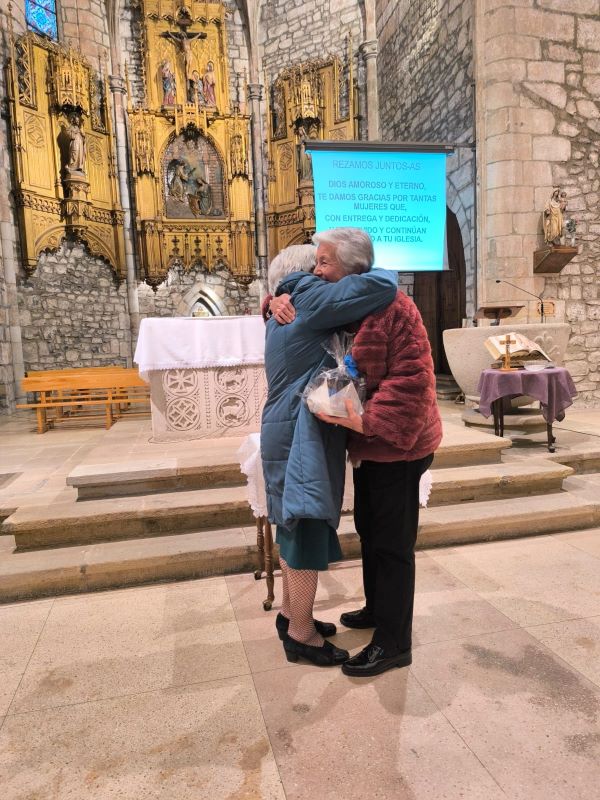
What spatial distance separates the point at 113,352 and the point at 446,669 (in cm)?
980

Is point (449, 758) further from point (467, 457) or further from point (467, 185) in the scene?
point (467, 185)

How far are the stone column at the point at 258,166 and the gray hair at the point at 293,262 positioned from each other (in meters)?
10.2

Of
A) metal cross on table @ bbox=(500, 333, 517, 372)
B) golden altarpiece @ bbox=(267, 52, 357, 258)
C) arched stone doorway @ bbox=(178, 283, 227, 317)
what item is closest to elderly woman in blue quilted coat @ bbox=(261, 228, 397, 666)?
metal cross on table @ bbox=(500, 333, 517, 372)

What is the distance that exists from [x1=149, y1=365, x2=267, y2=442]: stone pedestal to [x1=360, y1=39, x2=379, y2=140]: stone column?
329 inches

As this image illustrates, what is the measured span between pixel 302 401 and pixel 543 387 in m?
3.06

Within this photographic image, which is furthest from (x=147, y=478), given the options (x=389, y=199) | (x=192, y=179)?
(x=192, y=179)

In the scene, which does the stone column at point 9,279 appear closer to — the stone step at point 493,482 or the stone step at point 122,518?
the stone step at point 122,518

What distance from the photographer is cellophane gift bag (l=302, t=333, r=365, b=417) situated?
1.70 m

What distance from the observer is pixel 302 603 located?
6.40 ft

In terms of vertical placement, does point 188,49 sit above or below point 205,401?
above

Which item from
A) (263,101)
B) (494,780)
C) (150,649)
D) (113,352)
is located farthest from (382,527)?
(263,101)

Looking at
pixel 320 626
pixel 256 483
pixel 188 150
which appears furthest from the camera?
pixel 188 150

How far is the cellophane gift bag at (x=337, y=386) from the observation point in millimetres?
1700

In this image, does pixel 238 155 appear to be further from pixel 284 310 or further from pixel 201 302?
pixel 284 310
